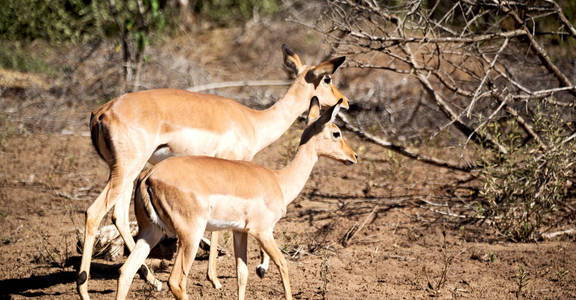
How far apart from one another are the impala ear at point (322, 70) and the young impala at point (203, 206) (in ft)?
4.64

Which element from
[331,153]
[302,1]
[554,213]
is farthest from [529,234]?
[302,1]

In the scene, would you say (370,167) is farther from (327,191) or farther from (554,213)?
(554,213)

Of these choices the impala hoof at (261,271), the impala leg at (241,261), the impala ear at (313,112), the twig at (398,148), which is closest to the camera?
the impala leg at (241,261)

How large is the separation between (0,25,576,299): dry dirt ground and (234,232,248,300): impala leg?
409 millimetres

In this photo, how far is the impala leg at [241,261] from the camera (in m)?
5.05

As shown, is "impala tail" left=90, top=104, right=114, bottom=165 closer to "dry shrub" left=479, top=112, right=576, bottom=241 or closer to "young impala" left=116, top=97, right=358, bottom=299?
"young impala" left=116, top=97, right=358, bottom=299

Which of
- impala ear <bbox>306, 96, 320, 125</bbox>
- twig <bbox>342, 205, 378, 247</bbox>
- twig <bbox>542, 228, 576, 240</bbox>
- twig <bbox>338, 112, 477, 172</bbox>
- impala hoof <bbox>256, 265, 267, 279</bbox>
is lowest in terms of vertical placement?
twig <bbox>542, 228, 576, 240</bbox>

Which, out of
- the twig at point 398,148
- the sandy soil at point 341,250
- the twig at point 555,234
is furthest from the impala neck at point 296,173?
the twig at point 555,234

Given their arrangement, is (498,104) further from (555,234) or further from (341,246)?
(341,246)

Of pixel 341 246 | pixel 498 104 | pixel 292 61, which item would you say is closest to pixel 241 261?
pixel 341 246

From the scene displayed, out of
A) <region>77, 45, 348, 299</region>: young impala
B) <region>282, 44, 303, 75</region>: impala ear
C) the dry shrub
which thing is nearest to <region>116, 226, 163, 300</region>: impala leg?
<region>77, 45, 348, 299</region>: young impala

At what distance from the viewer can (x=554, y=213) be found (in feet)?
23.8

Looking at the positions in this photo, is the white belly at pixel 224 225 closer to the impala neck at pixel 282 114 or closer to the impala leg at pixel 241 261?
the impala leg at pixel 241 261

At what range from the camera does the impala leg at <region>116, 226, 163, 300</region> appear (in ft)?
15.7
